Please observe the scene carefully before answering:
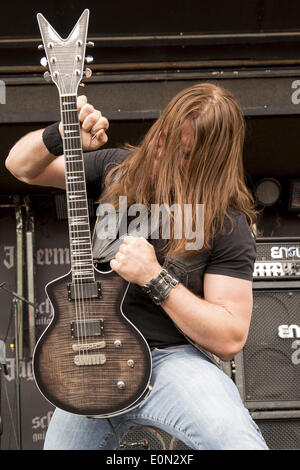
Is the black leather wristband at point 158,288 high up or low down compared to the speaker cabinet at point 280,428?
up

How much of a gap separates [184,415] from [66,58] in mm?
1121

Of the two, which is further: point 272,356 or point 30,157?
point 272,356

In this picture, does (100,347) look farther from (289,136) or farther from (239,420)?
(289,136)

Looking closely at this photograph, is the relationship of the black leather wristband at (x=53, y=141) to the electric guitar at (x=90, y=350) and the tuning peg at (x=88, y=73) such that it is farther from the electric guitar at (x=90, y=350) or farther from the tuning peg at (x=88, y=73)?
the electric guitar at (x=90, y=350)

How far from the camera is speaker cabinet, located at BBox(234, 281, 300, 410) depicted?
3109mm

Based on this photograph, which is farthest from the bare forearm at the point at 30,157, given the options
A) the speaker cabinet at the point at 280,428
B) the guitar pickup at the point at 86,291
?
the speaker cabinet at the point at 280,428

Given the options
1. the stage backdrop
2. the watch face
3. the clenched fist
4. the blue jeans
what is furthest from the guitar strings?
the watch face

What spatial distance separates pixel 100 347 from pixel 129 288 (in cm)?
21

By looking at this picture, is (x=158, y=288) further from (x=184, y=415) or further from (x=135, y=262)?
(x=184, y=415)

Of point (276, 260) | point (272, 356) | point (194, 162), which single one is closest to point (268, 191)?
point (276, 260)

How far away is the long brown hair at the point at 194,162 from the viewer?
1.73 meters

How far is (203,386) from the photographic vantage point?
1.52m

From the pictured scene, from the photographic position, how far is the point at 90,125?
167 cm

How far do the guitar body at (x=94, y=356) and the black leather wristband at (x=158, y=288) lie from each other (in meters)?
0.08
